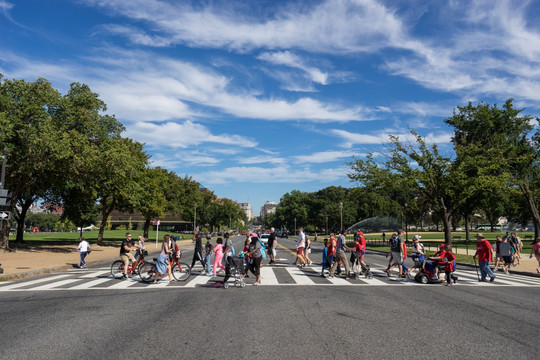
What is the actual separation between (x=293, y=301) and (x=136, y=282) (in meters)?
6.62

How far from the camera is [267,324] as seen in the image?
288 inches

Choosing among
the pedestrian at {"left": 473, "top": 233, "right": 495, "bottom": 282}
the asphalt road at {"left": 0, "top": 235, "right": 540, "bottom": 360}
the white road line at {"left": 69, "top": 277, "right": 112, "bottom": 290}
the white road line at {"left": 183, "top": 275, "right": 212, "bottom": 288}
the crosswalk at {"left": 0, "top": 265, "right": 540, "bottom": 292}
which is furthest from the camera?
the pedestrian at {"left": 473, "top": 233, "right": 495, "bottom": 282}

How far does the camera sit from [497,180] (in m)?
29.9

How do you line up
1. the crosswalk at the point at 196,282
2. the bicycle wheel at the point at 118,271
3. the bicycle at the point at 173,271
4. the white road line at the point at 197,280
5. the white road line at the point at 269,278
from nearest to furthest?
1. the crosswalk at the point at 196,282
2. the white road line at the point at 197,280
3. the white road line at the point at 269,278
4. the bicycle at the point at 173,271
5. the bicycle wheel at the point at 118,271

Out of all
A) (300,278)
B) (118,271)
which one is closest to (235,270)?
(300,278)

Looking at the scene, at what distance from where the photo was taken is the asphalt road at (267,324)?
568 cm

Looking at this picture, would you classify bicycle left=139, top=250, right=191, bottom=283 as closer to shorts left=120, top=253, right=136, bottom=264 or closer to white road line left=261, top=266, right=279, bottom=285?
shorts left=120, top=253, right=136, bottom=264

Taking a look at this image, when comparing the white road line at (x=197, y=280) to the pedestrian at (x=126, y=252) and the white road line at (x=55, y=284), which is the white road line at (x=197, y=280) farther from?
the white road line at (x=55, y=284)

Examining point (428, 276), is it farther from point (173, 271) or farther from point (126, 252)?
point (126, 252)

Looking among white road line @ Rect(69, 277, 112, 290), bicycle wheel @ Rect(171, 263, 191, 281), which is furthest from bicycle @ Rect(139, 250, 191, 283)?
white road line @ Rect(69, 277, 112, 290)

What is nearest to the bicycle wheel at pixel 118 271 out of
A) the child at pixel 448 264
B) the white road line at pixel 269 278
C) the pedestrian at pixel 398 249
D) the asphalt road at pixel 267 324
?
the asphalt road at pixel 267 324

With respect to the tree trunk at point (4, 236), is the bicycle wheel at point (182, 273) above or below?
below

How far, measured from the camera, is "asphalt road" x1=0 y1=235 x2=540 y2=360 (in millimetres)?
5676

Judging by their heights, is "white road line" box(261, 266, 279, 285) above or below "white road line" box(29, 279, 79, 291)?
above
